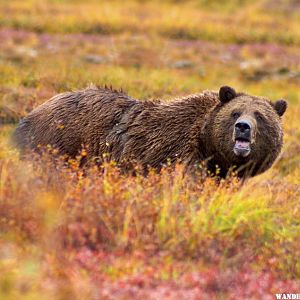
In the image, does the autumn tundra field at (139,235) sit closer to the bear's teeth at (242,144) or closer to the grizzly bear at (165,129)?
the bear's teeth at (242,144)

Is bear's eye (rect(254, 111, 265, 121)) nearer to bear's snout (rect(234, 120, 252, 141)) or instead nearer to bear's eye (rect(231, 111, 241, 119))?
bear's eye (rect(231, 111, 241, 119))

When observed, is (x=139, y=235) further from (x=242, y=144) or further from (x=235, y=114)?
(x=235, y=114)

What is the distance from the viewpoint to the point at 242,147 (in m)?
7.60

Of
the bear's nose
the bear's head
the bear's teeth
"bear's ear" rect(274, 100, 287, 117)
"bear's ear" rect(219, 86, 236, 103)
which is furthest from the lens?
"bear's ear" rect(274, 100, 287, 117)

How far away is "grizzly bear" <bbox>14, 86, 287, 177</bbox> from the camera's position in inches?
312

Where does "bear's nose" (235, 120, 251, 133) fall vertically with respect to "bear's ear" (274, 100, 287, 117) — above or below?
below

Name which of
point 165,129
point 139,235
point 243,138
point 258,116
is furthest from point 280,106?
point 139,235

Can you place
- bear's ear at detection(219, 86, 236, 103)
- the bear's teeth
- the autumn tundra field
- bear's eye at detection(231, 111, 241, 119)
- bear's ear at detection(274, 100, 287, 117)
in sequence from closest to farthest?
the autumn tundra field, the bear's teeth, bear's eye at detection(231, 111, 241, 119), bear's ear at detection(219, 86, 236, 103), bear's ear at detection(274, 100, 287, 117)

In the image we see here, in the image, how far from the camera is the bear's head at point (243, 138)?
7820mm

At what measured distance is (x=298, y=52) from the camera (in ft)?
87.4

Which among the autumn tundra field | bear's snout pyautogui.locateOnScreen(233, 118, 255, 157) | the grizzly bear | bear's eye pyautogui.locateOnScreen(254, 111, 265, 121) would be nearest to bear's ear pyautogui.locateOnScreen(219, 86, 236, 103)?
the grizzly bear

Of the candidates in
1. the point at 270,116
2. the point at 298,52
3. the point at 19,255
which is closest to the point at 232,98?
the point at 270,116

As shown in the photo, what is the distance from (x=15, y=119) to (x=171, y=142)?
4.37 m

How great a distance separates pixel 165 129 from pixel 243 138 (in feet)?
3.46
